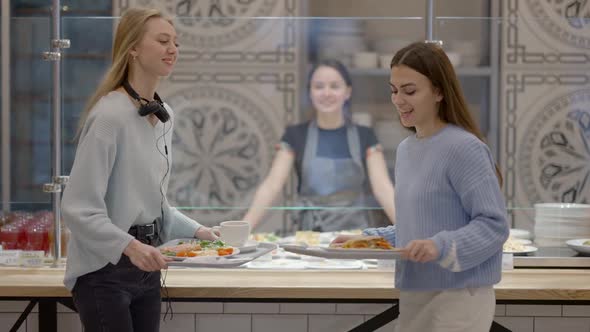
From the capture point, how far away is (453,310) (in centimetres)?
223

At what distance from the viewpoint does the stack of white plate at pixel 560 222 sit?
11.5 ft

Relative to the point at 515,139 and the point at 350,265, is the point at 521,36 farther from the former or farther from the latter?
the point at 350,265

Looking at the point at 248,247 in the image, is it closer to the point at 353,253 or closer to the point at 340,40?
the point at 353,253

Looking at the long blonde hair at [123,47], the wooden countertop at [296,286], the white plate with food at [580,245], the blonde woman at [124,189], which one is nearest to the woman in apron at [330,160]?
the wooden countertop at [296,286]

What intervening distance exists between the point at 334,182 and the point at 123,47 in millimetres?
1242

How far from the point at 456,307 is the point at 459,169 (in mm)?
322

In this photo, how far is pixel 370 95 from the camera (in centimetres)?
354

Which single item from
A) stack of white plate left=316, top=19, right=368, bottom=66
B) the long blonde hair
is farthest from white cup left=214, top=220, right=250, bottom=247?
stack of white plate left=316, top=19, right=368, bottom=66

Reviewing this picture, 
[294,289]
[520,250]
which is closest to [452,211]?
[294,289]

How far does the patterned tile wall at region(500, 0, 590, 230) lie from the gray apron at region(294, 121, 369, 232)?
540mm

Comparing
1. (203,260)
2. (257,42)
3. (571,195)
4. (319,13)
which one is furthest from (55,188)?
(319,13)

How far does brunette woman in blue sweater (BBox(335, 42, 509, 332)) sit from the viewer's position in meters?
2.17

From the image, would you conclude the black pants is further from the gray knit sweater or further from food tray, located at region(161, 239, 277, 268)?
food tray, located at region(161, 239, 277, 268)

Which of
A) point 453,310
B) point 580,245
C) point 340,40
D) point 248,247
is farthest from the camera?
point 340,40
